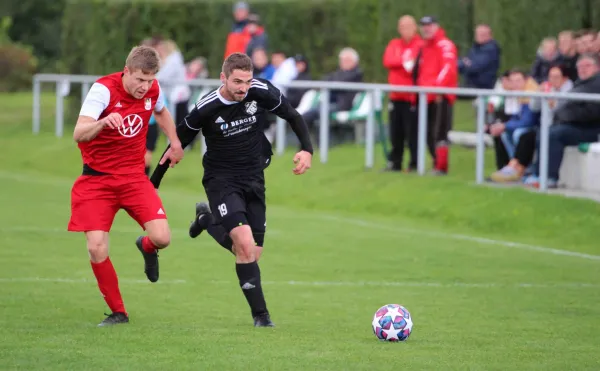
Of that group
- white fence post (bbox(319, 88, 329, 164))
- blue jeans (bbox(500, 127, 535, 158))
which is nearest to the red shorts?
blue jeans (bbox(500, 127, 535, 158))

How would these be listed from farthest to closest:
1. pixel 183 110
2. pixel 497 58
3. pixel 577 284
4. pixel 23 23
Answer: pixel 23 23
pixel 183 110
pixel 497 58
pixel 577 284

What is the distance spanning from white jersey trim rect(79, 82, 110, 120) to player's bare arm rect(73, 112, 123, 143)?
0.05 meters

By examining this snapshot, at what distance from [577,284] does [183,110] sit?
40.5 feet

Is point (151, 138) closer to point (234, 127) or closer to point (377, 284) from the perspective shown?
point (377, 284)

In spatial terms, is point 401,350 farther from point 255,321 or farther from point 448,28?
point 448,28

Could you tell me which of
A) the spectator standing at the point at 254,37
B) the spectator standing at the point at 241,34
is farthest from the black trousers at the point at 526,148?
the spectator standing at the point at 241,34

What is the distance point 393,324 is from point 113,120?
7.74 ft

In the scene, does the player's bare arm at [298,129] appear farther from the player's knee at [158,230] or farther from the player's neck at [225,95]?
the player's knee at [158,230]

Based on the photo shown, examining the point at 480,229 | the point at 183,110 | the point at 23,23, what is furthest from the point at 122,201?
the point at 23,23

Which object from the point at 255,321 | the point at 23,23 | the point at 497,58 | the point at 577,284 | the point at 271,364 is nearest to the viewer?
the point at 271,364

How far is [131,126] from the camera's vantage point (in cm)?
974

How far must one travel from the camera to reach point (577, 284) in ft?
40.7

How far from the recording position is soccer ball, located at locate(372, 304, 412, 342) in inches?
357

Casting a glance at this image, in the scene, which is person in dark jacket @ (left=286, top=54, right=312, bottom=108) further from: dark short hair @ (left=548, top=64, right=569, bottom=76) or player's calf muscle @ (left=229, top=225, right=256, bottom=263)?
player's calf muscle @ (left=229, top=225, right=256, bottom=263)
